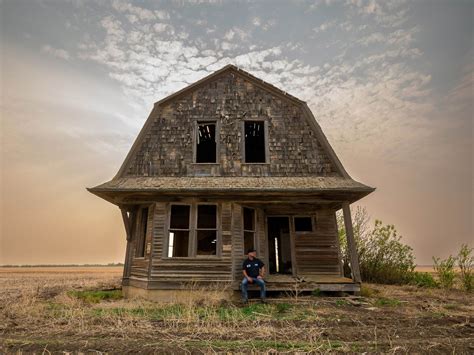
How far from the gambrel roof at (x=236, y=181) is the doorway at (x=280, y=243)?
492 cm

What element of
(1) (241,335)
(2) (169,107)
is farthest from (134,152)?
(1) (241,335)

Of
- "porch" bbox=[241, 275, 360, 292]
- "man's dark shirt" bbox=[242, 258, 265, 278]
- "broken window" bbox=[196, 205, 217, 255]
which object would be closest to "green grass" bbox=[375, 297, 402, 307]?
"porch" bbox=[241, 275, 360, 292]

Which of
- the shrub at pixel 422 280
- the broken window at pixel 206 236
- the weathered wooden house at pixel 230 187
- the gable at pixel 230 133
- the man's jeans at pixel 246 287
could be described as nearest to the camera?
the man's jeans at pixel 246 287

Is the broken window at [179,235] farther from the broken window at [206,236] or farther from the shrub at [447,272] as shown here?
the shrub at [447,272]

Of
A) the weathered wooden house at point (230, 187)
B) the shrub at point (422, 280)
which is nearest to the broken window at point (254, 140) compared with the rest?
the weathered wooden house at point (230, 187)

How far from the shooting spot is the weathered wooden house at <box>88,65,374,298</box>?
29.6 feet

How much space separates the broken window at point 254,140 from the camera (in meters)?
11.5

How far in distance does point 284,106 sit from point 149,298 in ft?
27.6

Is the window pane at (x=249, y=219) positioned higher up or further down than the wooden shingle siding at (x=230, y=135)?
further down

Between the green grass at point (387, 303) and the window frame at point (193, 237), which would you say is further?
the window frame at point (193, 237)

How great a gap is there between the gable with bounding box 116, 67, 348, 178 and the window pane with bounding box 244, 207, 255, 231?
1384 millimetres

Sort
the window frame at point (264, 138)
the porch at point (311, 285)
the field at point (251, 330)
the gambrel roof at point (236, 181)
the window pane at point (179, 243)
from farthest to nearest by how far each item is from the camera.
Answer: the window pane at point (179, 243) < the window frame at point (264, 138) < the gambrel roof at point (236, 181) < the porch at point (311, 285) < the field at point (251, 330)

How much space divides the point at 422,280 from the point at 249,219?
30.7ft

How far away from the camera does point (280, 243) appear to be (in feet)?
48.9
